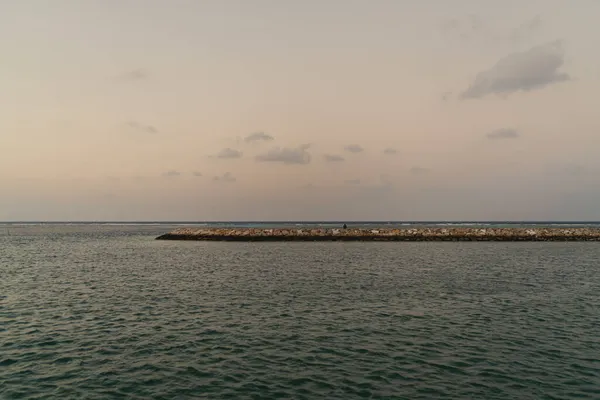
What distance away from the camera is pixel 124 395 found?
487 inches

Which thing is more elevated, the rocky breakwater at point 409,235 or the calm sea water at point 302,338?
the rocky breakwater at point 409,235

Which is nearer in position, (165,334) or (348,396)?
(348,396)

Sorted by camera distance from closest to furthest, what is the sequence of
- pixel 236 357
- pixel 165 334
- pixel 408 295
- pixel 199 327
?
1. pixel 236 357
2. pixel 165 334
3. pixel 199 327
4. pixel 408 295

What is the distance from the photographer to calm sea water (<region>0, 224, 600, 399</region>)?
13.0 m

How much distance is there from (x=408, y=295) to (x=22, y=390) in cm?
2203

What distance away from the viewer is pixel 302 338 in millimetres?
17906

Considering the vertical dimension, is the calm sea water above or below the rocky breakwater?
below

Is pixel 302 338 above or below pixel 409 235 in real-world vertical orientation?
below

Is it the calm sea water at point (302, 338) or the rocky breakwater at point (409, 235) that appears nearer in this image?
the calm sea water at point (302, 338)

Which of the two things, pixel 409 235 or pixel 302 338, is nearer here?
pixel 302 338

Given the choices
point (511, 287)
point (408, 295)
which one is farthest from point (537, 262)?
point (408, 295)

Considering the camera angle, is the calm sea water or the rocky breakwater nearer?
the calm sea water

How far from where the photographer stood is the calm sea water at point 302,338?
512 inches

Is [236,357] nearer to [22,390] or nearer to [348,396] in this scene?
[348,396]
